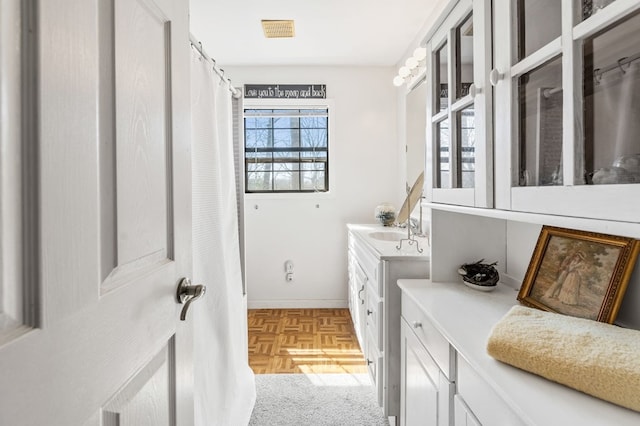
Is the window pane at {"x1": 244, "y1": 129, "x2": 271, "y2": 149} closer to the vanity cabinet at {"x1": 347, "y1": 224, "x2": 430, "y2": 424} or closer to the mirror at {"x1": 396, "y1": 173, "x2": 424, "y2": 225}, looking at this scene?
the mirror at {"x1": 396, "y1": 173, "x2": 424, "y2": 225}

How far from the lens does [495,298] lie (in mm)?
1323

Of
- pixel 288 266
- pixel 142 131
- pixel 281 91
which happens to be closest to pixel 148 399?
pixel 142 131

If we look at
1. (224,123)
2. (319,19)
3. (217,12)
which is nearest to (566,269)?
(224,123)

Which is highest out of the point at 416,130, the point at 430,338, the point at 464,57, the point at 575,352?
the point at 416,130

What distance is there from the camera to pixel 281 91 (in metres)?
3.62

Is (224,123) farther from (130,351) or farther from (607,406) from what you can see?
(607,406)

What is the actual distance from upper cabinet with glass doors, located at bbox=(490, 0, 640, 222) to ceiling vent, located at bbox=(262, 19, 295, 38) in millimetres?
2054

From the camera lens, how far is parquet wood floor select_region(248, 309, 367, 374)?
2455mm

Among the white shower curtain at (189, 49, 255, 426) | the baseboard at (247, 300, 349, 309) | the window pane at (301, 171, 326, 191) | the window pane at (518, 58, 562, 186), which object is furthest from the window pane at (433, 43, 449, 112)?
the baseboard at (247, 300, 349, 309)

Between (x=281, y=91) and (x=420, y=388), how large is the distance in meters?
3.04

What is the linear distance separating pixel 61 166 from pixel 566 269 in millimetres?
1244

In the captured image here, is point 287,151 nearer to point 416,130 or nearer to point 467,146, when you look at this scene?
point 416,130

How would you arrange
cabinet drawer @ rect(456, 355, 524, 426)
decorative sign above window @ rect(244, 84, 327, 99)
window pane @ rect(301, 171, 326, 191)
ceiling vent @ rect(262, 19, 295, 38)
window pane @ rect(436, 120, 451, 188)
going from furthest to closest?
window pane @ rect(301, 171, 326, 191) < decorative sign above window @ rect(244, 84, 327, 99) < ceiling vent @ rect(262, 19, 295, 38) < window pane @ rect(436, 120, 451, 188) < cabinet drawer @ rect(456, 355, 524, 426)

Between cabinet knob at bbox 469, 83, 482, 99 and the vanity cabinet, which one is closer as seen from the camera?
cabinet knob at bbox 469, 83, 482, 99
